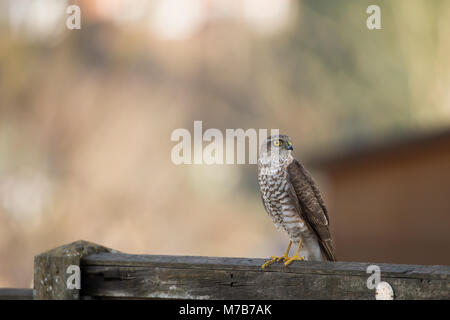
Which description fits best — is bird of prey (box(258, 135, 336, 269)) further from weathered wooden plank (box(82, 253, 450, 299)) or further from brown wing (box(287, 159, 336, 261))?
weathered wooden plank (box(82, 253, 450, 299))

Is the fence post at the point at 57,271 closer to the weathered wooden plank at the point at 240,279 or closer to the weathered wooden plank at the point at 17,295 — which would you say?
the weathered wooden plank at the point at 240,279

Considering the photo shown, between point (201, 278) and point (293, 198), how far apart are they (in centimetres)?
111

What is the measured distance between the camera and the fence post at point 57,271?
237cm

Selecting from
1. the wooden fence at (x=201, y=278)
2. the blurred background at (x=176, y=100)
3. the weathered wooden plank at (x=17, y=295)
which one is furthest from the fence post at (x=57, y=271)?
the blurred background at (x=176, y=100)

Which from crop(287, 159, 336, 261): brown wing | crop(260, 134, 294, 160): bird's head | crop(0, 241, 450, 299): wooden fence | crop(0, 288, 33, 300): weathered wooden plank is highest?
crop(260, 134, 294, 160): bird's head

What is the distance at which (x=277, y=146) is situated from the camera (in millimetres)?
3273

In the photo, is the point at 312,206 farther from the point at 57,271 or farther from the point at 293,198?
the point at 57,271

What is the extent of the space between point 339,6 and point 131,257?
1523 centimetres

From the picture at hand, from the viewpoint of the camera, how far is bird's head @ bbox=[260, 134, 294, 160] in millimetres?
3244

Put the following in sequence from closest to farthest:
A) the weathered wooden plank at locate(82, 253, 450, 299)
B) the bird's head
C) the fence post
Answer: the weathered wooden plank at locate(82, 253, 450, 299) < the fence post < the bird's head

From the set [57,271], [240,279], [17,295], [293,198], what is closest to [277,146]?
[293,198]

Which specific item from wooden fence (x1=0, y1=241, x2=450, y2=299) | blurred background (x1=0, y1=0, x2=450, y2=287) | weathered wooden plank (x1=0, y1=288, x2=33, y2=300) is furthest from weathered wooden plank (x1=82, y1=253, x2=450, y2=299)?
blurred background (x1=0, y1=0, x2=450, y2=287)

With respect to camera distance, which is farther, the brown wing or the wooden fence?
the brown wing
